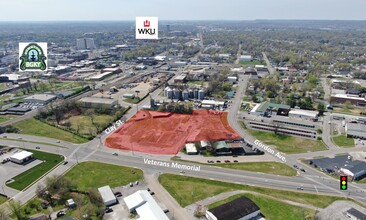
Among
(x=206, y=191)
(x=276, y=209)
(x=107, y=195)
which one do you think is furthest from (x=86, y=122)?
(x=276, y=209)

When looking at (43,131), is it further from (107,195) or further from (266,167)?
(266,167)

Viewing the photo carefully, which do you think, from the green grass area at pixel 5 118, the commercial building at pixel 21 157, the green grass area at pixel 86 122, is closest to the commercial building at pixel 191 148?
the green grass area at pixel 86 122

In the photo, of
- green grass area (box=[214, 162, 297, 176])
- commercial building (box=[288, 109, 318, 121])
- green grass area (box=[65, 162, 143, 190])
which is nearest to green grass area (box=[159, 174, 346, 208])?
green grass area (box=[214, 162, 297, 176])

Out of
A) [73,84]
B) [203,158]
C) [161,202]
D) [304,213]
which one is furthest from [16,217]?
[73,84]

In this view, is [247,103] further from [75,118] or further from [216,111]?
[75,118]

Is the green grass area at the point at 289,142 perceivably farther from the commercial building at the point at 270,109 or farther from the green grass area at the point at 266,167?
the commercial building at the point at 270,109

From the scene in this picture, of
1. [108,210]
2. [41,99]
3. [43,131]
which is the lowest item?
[108,210]
